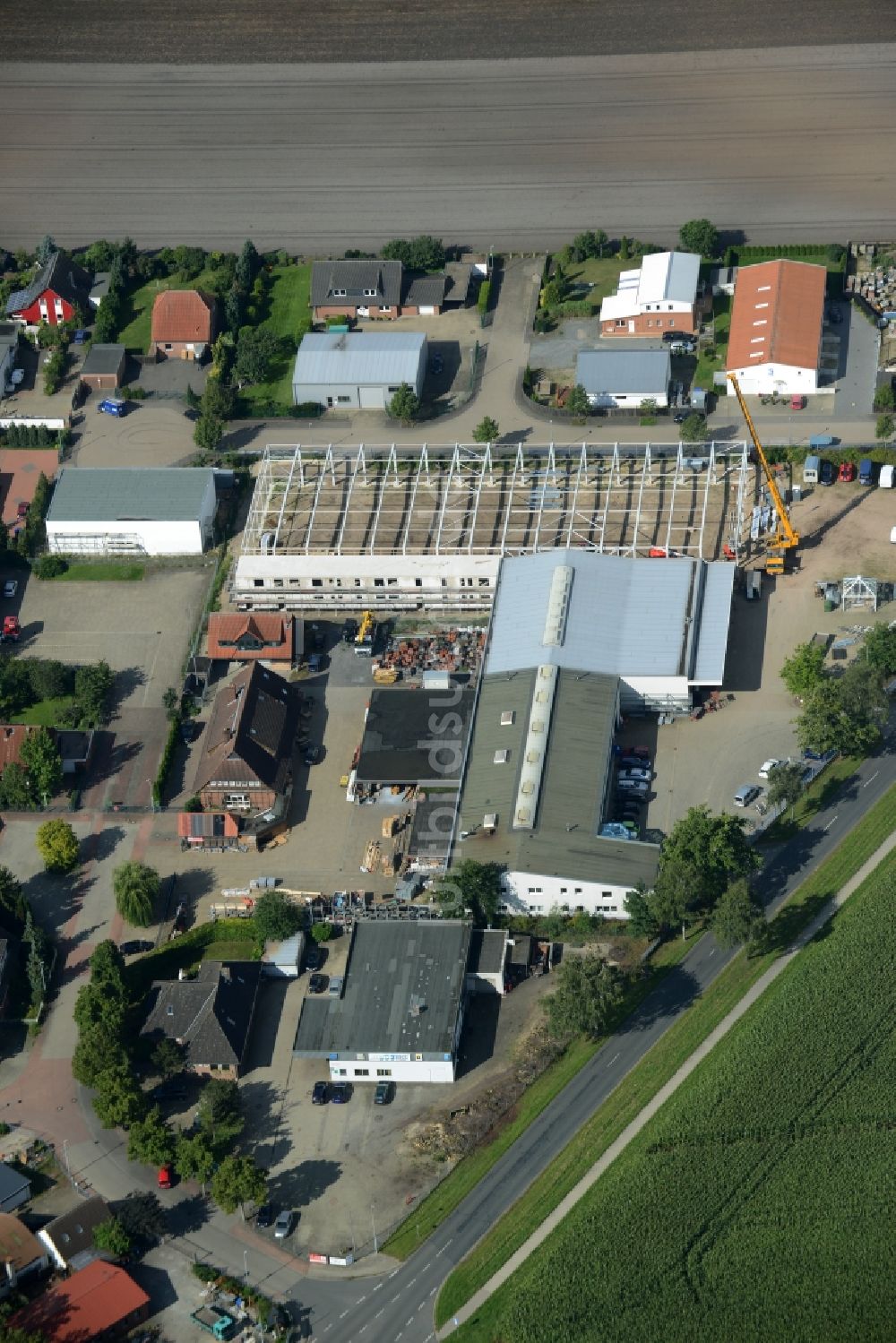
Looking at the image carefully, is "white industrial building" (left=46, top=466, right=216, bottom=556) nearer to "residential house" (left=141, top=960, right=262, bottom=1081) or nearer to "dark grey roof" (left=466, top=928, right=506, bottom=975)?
"residential house" (left=141, top=960, right=262, bottom=1081)

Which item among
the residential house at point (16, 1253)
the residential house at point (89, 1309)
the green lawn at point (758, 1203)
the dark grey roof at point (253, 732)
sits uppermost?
the dark grey roof at point (253, 732)

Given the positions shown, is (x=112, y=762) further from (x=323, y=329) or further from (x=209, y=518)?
(x=323, y=329)

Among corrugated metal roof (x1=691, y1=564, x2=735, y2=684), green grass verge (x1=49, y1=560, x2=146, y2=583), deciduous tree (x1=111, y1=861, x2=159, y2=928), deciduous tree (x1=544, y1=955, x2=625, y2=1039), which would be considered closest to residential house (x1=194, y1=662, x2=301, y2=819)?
deciduous tree (x1=111, y1=861, x2=159, y2=928)

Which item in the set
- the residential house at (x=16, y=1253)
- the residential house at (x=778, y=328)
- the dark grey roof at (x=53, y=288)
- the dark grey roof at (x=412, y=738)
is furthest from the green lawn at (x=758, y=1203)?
the dark grey roof at (x=53, y=288)

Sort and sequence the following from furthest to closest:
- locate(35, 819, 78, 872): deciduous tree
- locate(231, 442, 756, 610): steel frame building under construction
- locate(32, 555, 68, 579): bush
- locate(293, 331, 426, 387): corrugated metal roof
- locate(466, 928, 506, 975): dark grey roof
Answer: locate(293, 331, 426, 387): corrugated metal roof
locate(32, 555, 68, 579): bush
locate(231, 442, 756, 610): steel frame building under construction
locate(35, 819, 78, 872): deciduous tree
locate(466, 928, 506, 975): dark grey roof

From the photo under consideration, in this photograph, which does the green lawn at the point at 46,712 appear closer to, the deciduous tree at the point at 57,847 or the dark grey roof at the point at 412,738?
the deciduous tree at the point at 57,847
